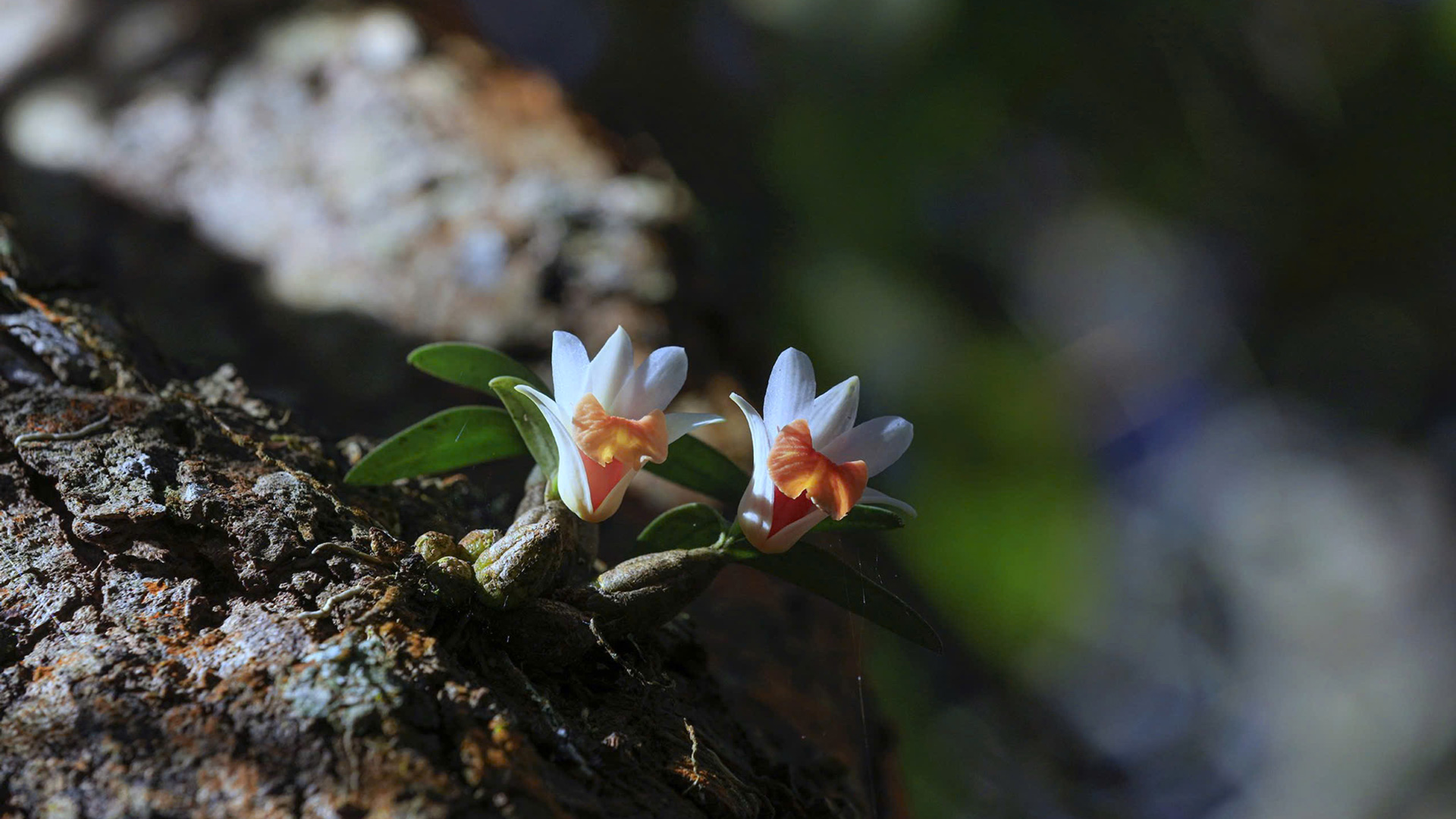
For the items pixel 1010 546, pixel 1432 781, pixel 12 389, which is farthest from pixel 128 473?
pixel 1432 781

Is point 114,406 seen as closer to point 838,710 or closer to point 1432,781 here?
point 838,710

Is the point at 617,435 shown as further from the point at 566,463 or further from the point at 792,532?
the point at 792,532

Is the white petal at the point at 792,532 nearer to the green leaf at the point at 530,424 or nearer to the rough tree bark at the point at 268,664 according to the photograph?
the rough tree bark at the point at 268,664

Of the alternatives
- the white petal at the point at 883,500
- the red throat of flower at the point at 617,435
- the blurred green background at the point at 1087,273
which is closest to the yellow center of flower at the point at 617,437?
the red throat of flower at the point at 617,435

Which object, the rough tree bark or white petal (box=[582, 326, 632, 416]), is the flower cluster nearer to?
white petal (box=[582, 326, 632, 416])

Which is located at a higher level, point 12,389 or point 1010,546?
point 12,389

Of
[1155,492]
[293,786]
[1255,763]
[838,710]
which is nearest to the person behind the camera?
[293,786]
